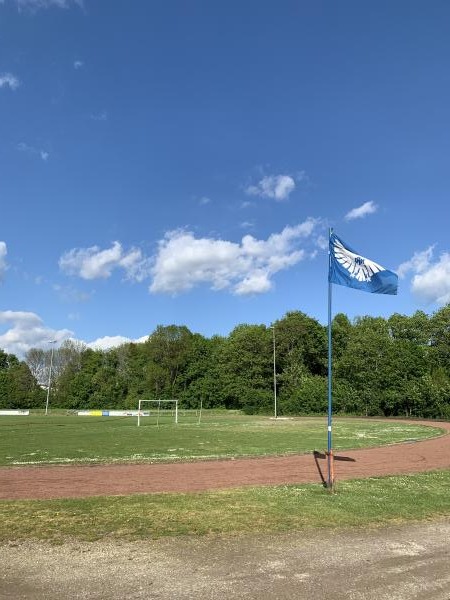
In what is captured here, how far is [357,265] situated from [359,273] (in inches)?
7.9

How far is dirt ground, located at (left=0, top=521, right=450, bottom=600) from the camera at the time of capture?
19.4 ft

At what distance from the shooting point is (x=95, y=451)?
23.2m

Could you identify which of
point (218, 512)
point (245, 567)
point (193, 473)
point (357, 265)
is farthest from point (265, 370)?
point (245, 567)

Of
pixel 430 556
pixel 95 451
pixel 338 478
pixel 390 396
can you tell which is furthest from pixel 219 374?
pixel 430 556

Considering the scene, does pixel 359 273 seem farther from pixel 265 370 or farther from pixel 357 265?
pixel 265 370

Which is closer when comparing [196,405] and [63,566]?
[63,566]

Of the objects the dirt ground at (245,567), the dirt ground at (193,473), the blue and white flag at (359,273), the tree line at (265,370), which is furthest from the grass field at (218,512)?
the tree line at (265,370)

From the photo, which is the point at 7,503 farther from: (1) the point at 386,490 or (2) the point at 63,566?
(1) the point at 386,490

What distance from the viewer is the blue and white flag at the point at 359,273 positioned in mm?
12430

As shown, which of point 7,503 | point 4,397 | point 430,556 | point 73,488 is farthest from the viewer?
point 4,397

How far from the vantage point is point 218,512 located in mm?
9836

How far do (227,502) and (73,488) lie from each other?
184 inches

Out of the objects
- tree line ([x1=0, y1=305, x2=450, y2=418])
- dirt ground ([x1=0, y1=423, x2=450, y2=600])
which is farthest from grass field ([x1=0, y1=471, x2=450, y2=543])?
tree line ([x1=0, y1=305, x2=450, y2=418])

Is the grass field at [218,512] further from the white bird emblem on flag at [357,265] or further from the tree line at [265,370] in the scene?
the tree line at [265,370]
